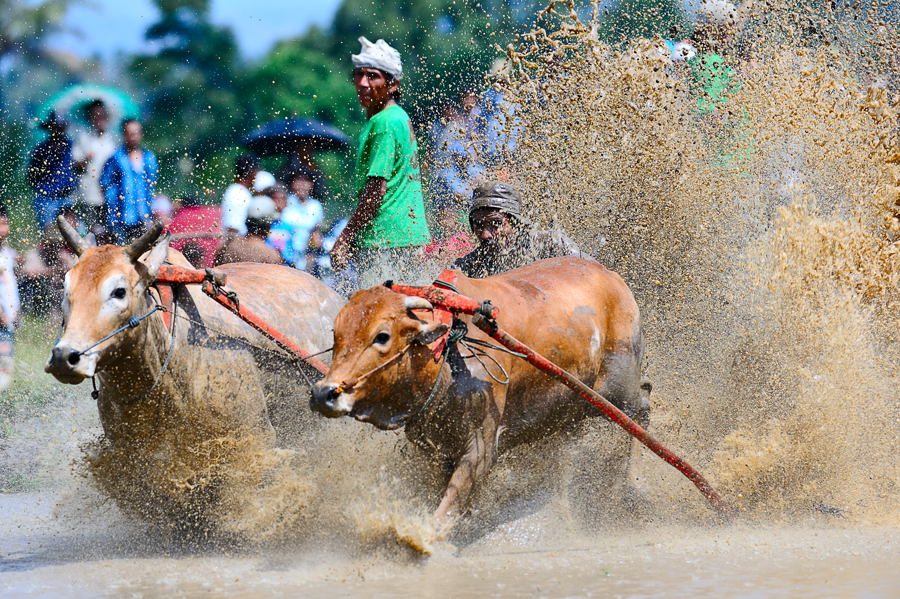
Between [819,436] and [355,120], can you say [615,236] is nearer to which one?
[819,436]

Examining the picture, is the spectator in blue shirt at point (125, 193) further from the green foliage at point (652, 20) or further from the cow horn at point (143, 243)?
the cow horn at point (143, 243)

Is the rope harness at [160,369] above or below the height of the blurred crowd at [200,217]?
below

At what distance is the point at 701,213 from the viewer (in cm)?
785

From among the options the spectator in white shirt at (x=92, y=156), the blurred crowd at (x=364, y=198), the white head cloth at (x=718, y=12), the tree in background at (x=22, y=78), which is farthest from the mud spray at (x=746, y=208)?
the tree in background at (x=22, y=78)

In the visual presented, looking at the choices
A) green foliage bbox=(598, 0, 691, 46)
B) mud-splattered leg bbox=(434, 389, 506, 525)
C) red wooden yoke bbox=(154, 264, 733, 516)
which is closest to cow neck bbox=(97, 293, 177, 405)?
red wooden yoke bbox=(154, 264, 733, 516)

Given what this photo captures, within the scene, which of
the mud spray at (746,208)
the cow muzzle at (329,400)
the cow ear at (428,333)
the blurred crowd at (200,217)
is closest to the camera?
the cow muzzle at (329,400)

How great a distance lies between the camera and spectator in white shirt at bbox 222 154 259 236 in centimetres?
884

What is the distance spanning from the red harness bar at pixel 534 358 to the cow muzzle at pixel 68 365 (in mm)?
1285

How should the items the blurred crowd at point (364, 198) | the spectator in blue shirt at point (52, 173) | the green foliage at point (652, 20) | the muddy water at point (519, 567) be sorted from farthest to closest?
the spectator in blue shirt at point (52, 173) < the green foliage at point (652, 20) < the blurred crowd at point (364, 198) < the muddy water at point (519, 567)

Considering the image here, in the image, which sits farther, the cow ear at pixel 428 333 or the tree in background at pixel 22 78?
the tree in background at pixel 22 78

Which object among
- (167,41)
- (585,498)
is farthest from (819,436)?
(167,41)

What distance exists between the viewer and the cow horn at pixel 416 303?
526 centimetres

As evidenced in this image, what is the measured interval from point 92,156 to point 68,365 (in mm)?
5741

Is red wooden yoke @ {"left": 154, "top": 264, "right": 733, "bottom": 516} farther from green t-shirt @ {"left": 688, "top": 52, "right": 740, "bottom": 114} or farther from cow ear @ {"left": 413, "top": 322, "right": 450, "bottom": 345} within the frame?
green t-shirt @ {"left": 688, "top": 52, "right": 740, "bottom": 114}
